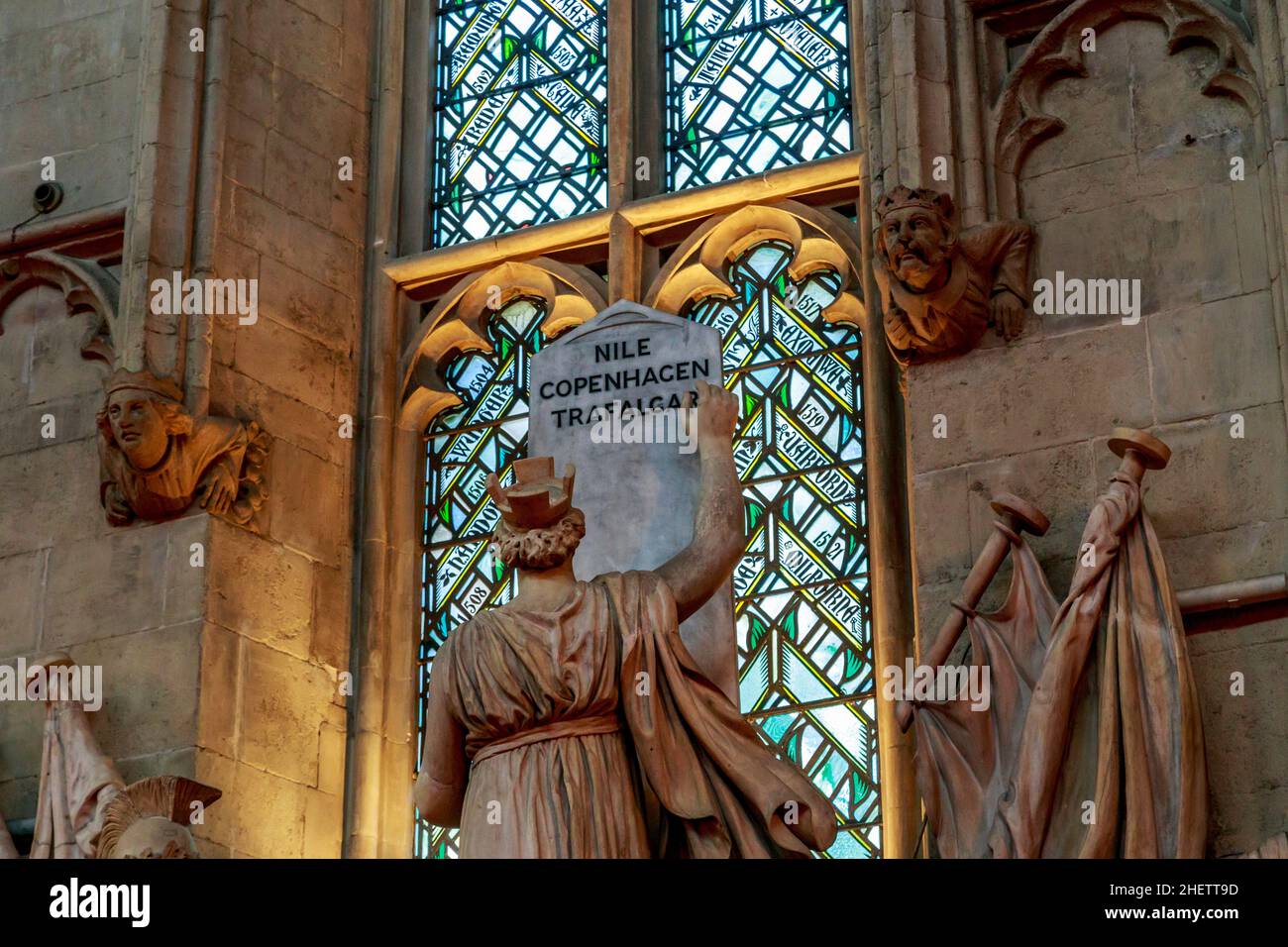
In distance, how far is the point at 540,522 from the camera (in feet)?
25.2

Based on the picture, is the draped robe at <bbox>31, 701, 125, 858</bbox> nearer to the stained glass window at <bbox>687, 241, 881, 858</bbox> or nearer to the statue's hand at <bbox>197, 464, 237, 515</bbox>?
the statue's hand at <bbox>197, 464, 237, 515</bbox>

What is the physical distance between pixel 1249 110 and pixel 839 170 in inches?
61.8

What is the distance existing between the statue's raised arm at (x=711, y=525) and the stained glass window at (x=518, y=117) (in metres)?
2.69

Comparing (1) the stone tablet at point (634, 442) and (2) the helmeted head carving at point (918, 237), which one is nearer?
(1) the stone tablet at point (634, 442)

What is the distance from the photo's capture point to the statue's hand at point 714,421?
793 centimetres

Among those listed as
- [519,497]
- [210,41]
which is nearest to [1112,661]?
[519,497]

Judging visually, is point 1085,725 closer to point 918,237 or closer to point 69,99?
point 918,237

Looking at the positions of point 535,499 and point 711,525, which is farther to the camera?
point 711,525

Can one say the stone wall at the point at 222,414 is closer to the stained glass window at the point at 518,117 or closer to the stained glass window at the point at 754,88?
the stained glass window at the point at 518,117

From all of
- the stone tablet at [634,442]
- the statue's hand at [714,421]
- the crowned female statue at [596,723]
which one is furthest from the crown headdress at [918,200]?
the crowned female statue at [596,723]

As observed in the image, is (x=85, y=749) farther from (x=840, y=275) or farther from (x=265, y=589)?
(x=840, y=275)

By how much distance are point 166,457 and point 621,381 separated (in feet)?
6.43

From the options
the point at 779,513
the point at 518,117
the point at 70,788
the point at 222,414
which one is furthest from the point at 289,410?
the point at 779,513

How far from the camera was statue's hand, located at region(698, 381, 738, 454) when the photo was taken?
7.93 m
